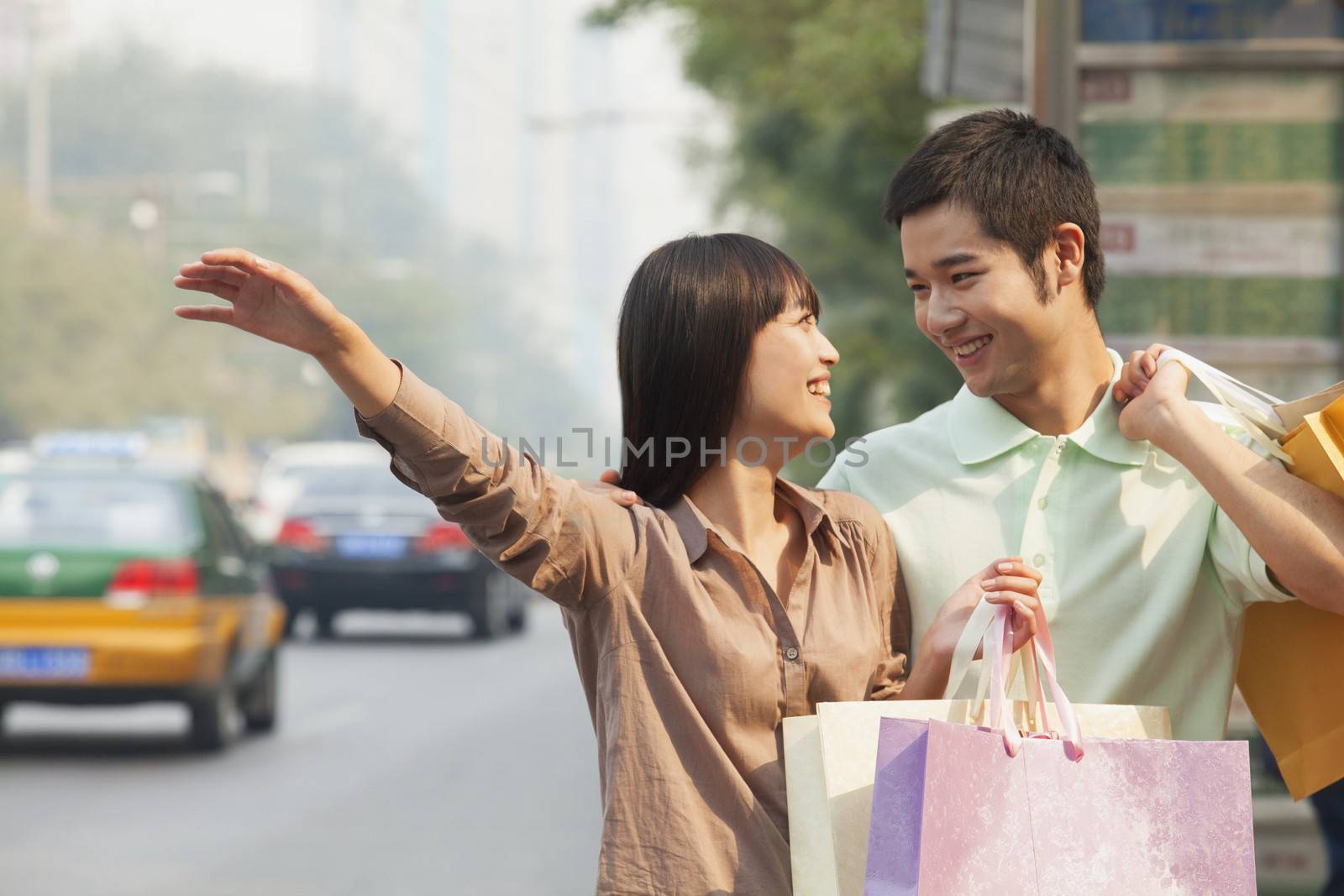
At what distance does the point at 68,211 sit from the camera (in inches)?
2183

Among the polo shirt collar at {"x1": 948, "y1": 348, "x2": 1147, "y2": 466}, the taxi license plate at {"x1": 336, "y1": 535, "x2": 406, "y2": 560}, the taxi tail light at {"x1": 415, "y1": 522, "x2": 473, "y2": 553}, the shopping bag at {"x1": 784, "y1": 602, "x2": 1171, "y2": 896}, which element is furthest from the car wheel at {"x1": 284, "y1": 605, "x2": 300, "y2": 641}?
the shopping bag at {"x1": 784, "y1": 602, "x2": 1171, "y2": 896}

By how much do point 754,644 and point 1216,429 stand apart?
2.27 feet

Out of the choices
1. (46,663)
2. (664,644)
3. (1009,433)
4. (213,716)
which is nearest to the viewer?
(664,644)

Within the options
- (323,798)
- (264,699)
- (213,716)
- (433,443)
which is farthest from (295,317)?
(264,699)

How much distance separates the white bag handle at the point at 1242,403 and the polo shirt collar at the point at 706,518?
546mm

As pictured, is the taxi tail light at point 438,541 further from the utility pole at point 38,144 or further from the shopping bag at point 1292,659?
the utility pole at point 38,144

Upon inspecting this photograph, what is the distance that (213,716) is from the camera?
9969 mm

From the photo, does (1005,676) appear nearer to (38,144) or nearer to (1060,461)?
(1060,461)

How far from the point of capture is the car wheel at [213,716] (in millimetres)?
9836

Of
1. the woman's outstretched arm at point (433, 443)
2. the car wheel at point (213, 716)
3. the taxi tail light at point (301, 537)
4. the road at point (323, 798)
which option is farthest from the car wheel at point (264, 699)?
the woman's outstretched arm at point (433, 443)

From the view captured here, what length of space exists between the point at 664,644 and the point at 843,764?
28 cm

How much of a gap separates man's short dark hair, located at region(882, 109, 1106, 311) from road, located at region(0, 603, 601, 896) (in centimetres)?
462

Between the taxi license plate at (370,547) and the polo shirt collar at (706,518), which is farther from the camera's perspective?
the taxi license plate at (370,547)

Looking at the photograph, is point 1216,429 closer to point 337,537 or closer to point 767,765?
point 767,765
